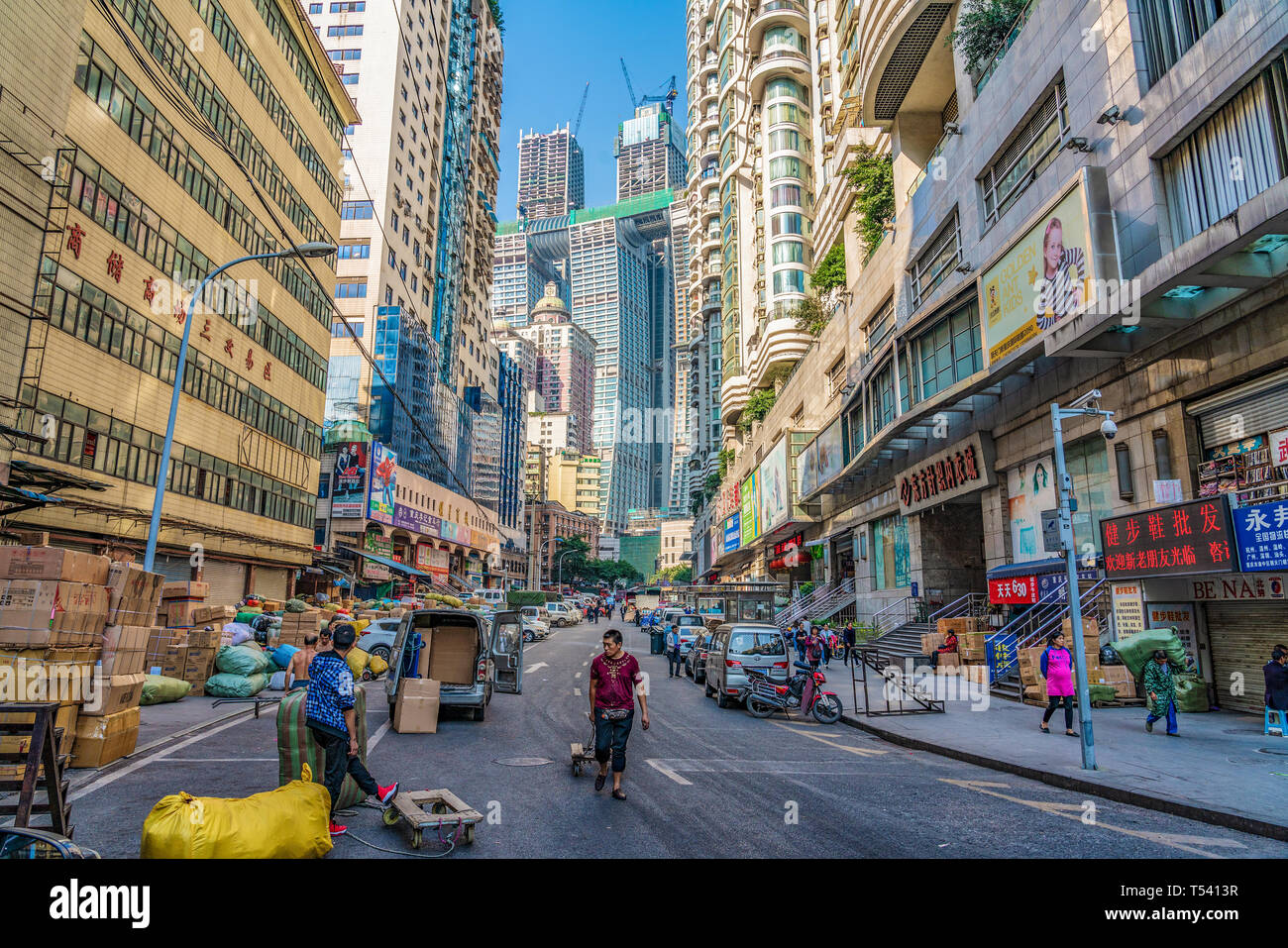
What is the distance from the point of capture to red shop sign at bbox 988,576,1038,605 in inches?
734

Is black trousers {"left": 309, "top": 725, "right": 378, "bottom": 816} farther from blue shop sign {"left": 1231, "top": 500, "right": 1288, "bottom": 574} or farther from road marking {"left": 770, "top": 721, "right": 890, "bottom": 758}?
blue shop sign {"left": 1231, "top": 500, "right": 1288, "bottom": 574}

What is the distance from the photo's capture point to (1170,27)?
14703 millimetres

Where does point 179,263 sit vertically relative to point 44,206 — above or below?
above

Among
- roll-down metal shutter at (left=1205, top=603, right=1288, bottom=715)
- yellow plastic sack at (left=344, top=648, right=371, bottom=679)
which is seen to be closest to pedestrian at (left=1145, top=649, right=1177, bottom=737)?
roll-down metal shutter at (left=1205, top=603, right=1288, bottom=715)

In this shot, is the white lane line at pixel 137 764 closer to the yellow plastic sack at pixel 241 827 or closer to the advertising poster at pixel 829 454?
the yellow plastic sack at pixel 241 827

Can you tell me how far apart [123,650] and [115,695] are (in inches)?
22.5

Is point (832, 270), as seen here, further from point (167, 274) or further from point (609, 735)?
point (609, 735)

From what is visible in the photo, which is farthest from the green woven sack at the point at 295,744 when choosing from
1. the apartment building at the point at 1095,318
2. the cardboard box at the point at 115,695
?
the apartment building at the point at 1095,318

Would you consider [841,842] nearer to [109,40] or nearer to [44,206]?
[44,206]

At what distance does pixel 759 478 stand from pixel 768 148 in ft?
103

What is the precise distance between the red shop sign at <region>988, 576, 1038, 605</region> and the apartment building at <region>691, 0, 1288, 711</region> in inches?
3.2

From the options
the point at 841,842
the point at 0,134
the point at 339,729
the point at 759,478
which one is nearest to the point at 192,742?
the point at 339,729
